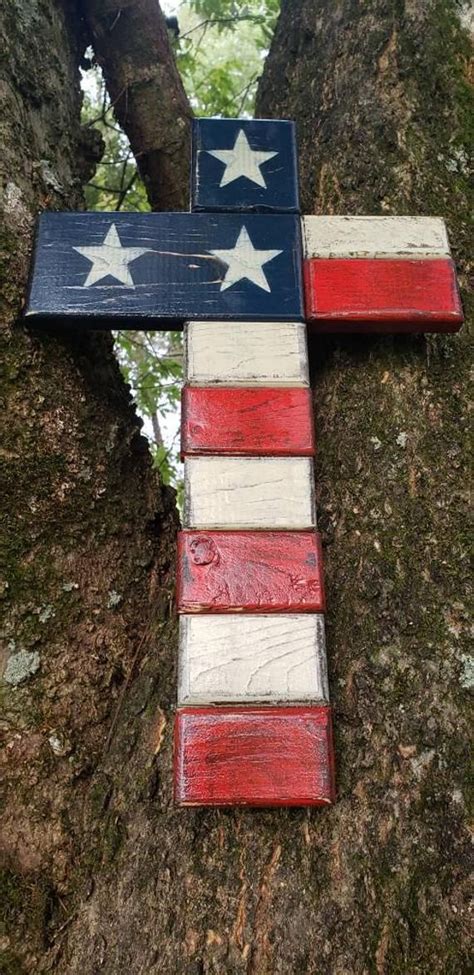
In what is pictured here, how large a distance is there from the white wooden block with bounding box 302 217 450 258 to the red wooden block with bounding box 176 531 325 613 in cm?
71

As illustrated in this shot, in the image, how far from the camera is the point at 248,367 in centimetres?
153

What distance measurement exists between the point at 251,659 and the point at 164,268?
92 centimetres

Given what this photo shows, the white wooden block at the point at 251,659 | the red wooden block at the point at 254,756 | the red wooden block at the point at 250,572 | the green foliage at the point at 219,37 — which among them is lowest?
the red wooden block at the point at 254,756

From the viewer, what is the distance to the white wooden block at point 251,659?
1.27 m

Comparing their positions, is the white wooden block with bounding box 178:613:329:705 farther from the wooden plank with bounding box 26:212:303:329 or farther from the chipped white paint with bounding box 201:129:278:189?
the chipped white paint with bounding box 201:129:278:189

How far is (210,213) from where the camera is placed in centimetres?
170

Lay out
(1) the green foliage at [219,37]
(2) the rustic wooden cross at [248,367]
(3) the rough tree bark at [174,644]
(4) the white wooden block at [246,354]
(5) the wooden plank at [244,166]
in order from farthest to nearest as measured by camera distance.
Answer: (1) the green foliage at [219,37]
(5) the wooden plank at [244,166]
(4) the white wooden block at [246,354]
(2) the rustic wooden cross at [248,367]
(3) the rough tree bark at [174,644]

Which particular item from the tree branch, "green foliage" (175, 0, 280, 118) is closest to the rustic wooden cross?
the tree branch

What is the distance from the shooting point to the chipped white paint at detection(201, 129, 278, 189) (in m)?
1.73

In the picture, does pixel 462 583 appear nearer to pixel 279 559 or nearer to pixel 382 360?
pixel 279 559

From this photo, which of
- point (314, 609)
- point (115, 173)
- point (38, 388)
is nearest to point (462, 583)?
point (314, 609)

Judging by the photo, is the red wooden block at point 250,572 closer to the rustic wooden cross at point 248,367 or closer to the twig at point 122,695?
the rustic wooden cross at point 248,367

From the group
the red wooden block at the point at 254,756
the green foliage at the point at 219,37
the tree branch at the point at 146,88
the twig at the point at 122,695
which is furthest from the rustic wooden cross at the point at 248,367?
the green foliage at the point at 219,37

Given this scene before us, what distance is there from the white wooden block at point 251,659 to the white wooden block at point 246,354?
1.73 feet
